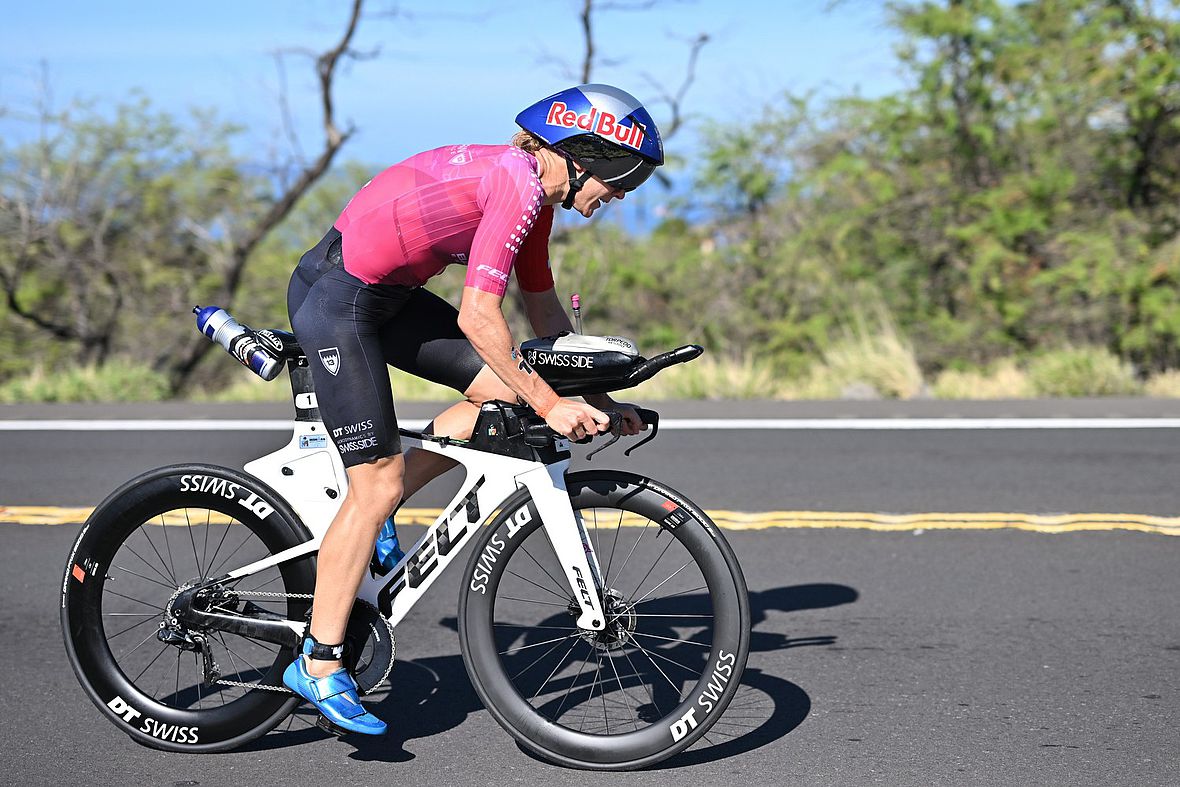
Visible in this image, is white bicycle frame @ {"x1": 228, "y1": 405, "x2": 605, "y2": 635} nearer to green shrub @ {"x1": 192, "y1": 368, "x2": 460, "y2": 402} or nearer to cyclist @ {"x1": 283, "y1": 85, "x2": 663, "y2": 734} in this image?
cyclist @ {"x1": 283, "y1": 85, "x2": 663, "y2": 734}

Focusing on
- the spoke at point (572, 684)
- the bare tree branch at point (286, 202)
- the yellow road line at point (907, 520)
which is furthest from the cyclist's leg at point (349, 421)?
the bare tree branch at point (286, 202)

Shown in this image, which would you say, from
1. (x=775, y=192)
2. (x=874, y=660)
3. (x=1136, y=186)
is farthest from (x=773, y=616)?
(x=775, y=192)

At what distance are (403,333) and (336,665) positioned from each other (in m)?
1.01

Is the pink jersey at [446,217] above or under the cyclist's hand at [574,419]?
above

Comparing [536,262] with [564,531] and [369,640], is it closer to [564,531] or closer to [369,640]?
[564,531]

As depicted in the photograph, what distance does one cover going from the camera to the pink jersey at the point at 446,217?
11.9 ft

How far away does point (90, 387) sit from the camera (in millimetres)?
13922

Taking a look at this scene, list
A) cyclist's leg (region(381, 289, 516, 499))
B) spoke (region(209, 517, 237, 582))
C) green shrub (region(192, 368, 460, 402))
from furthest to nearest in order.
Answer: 1. green shrub (region(192, 368, 460, 402))
2. spoke (region(209, 517, 237, 582))
3. cyclist's leg (region(381, 289, 516, 499))

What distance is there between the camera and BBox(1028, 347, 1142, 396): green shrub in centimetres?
1289

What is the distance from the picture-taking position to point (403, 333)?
4141mm

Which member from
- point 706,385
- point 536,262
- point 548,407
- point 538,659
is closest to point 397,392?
point 706,385

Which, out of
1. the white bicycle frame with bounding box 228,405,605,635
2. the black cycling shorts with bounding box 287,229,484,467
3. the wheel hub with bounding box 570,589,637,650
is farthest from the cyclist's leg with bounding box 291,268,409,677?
the wheel hub with bounding box 570,589,637,650

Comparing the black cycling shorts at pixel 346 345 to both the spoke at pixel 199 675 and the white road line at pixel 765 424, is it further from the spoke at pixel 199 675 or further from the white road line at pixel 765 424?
the white road line at pixel 765 424

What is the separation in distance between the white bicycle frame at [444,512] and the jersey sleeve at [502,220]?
596mm
